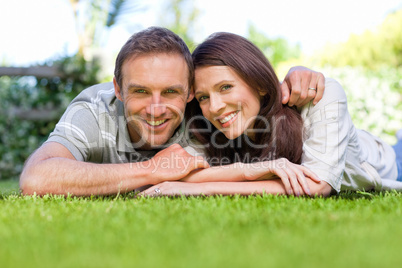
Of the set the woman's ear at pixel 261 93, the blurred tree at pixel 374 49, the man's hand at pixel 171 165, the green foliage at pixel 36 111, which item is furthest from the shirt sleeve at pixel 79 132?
the blurred tree at pixel 374 49

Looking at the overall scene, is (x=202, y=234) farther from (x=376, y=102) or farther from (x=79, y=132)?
(x=376, y=102)

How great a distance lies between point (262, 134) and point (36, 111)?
17.4ft

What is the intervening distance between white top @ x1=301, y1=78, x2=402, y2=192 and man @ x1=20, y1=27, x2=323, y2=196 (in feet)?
0.57

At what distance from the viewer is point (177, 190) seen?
3154 mm

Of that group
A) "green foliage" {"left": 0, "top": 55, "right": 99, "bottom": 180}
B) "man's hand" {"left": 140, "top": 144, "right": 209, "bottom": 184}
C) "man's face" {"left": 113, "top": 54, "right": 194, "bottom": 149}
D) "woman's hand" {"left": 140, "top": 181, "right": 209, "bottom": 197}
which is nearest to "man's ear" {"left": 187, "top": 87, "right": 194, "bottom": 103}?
"man's face" {"left": 113, "top": 54, "right": 194, "bottom": 149}

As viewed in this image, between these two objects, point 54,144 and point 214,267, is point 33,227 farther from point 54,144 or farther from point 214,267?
point 54,144

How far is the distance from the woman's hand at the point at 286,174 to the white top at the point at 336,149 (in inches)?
5.8

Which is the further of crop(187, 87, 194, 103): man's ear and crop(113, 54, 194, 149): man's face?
crop(187, 87, 194, 103): man's ear

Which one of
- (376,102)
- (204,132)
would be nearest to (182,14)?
(376,102)

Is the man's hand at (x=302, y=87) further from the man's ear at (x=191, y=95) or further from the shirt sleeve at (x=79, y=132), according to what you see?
the shirt sleeve at (x=79, y=132)

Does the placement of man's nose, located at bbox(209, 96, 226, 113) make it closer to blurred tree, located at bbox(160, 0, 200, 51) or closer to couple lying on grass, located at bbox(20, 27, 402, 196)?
couple lying on grass, located at bbox(20, 27, 402, 196)

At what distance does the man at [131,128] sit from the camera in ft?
10.2

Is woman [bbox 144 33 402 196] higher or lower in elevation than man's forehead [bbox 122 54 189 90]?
lower

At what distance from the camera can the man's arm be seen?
3072 mm
